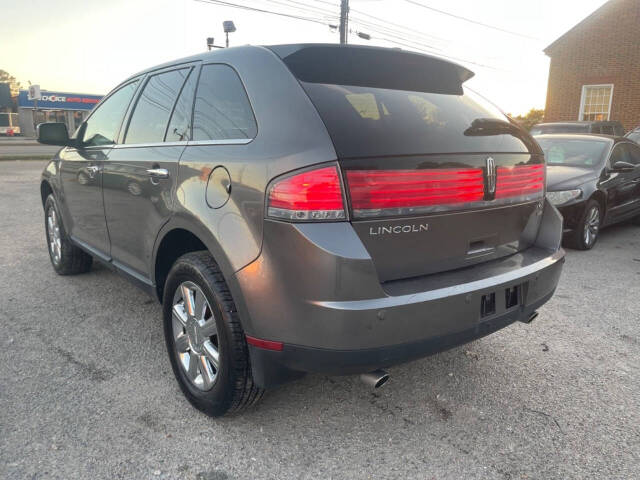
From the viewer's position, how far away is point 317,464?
2.23 metres

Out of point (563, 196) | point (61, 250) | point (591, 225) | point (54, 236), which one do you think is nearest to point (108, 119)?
point (61, 250)

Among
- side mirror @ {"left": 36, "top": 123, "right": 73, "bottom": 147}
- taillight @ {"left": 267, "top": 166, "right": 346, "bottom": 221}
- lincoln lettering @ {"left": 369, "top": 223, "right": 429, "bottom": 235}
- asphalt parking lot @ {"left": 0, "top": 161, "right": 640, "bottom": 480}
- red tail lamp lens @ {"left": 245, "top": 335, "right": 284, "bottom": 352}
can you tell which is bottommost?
asphalt parking lot @ {"left": 0, "top": 161, "right": 640, "bottom": 480}

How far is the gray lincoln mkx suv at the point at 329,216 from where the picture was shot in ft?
6.53

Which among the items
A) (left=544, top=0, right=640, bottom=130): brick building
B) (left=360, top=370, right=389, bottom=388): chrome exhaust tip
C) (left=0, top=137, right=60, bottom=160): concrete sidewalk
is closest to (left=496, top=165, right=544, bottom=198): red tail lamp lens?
(left=360, top=370, right=389, bottom=388): chrome exhaust tip

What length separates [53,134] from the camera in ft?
13.8

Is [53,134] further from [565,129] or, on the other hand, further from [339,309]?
[565,129]

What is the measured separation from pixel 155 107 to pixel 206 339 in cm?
155

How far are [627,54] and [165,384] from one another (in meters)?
23.4

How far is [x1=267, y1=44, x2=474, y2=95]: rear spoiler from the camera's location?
7.62ft

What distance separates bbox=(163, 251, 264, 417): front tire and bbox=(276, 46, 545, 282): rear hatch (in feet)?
2.33

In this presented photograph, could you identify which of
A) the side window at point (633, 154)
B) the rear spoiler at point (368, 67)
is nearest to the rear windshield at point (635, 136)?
the side window at point (633, 154)

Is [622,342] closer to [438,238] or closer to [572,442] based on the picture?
[572,442]

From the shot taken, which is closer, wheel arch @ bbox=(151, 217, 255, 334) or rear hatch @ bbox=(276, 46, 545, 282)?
rear hatch @ bbox=(276, 46, 545, 282)

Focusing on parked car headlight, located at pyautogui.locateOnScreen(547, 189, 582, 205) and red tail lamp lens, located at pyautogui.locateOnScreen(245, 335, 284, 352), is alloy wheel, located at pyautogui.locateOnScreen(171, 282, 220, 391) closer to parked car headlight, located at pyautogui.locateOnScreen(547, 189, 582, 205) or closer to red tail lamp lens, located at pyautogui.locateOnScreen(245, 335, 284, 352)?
red tail lamp lens, located at pyautogui.locateOnScreen(245, 335, 284, 352)
